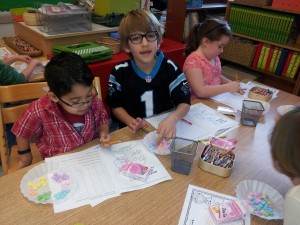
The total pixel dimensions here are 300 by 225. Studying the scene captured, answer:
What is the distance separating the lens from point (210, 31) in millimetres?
1582

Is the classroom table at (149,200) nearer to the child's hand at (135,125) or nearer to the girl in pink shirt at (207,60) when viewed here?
the child's hand at (135,125)

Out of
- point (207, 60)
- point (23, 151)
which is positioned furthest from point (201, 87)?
point (23, 151)

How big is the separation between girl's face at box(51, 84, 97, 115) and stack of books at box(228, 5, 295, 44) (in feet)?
8.04

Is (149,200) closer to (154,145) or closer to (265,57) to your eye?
(154,145)

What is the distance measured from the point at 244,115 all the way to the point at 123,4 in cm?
168

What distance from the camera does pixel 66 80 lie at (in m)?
0.95

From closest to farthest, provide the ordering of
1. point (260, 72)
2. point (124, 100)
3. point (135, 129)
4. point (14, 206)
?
point (14, 206) < point (135, 129) < point (124, 100) < point (260, 72)

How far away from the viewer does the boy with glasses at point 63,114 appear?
3.16ft

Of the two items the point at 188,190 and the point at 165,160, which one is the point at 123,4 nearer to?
the point at 165,160

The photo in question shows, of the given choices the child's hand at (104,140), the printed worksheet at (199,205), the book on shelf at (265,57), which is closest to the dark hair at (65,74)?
the child's hand at (104,140)

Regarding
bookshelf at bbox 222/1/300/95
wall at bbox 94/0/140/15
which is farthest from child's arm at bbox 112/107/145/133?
bookshelf at bbox 222/1/300/95

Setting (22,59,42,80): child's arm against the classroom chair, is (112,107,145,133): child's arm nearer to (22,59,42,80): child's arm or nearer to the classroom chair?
the classroom chair

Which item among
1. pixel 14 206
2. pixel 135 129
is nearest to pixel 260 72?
pixel 135 129

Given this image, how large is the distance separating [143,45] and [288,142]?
2.56 ft
